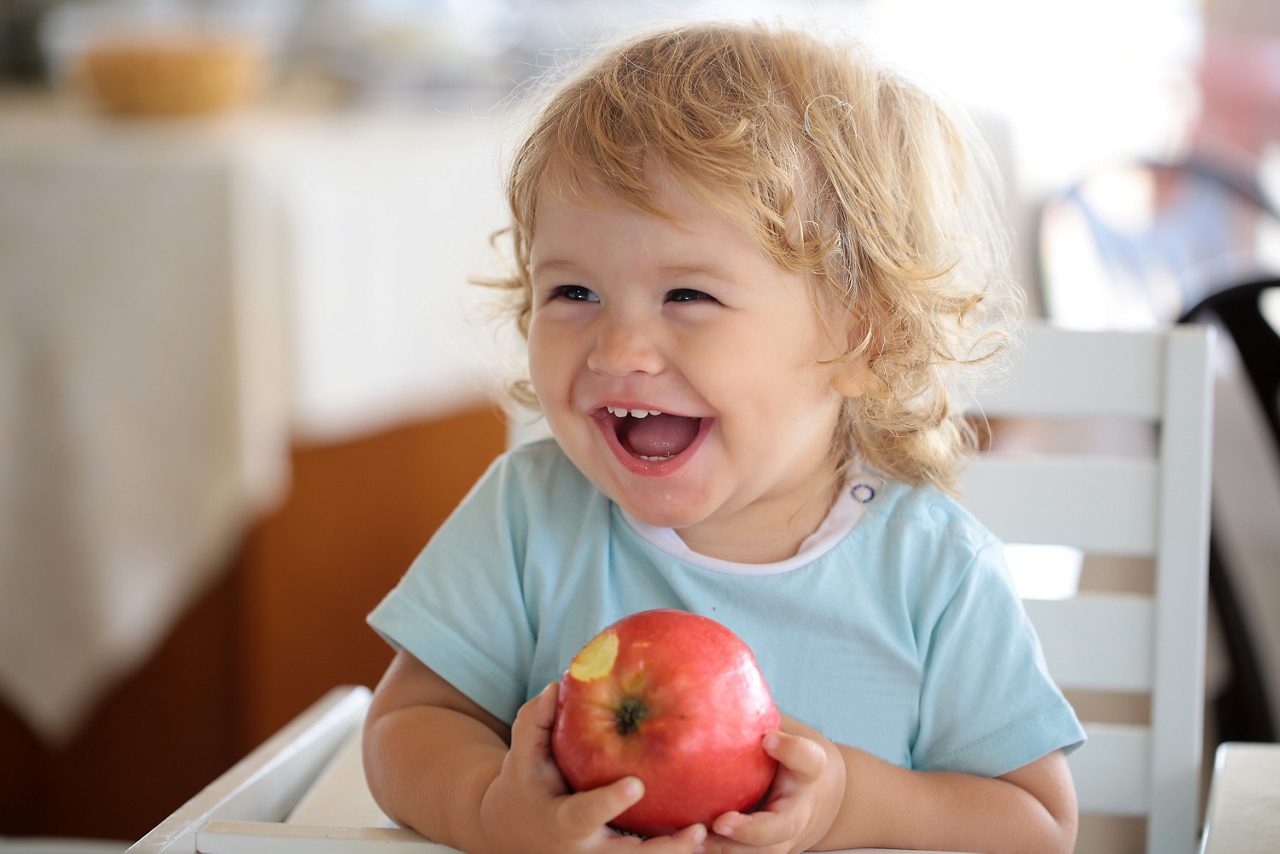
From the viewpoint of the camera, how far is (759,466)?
32.1 inches

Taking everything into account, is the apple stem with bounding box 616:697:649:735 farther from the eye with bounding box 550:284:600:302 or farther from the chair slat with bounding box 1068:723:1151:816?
the chair slat with bounding box 1068:723:1151:816

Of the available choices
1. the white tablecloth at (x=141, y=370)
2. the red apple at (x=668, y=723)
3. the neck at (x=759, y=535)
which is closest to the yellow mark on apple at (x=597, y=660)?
the red apple at (x=668, y=723)

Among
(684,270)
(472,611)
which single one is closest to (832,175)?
(684,270)

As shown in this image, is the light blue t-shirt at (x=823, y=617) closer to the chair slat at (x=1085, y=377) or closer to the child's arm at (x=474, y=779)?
the child's arm at (x=474, y=779)

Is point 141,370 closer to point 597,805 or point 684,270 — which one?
point 684,270

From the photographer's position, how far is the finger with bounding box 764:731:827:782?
0.66 m

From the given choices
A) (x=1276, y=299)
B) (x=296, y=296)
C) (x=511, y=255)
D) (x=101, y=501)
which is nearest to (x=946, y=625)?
(x=511, y=255)

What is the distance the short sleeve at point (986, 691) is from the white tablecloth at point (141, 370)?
3.30ft

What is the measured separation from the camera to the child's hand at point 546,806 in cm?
63

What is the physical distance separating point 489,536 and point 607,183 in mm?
235

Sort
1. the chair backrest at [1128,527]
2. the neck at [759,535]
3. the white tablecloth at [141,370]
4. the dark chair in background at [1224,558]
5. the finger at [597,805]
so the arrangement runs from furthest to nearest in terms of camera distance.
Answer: the white tablecloth at [141,370] < the dark chair in background at [1224,558] < the chair backrest at [1128,527] < the neck at [759,535] < the finger at [597,805]

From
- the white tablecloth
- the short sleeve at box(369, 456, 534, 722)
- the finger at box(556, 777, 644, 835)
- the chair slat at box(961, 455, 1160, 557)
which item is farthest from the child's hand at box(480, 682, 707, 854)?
the white tablecloth

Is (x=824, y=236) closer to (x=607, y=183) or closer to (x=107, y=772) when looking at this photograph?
(x=607, y=183)

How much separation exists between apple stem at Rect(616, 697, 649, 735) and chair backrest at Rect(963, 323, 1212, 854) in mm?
492
